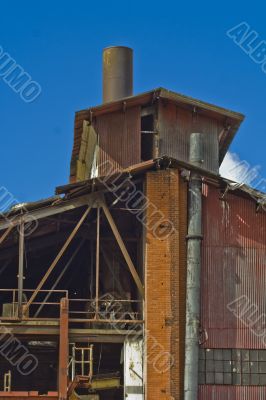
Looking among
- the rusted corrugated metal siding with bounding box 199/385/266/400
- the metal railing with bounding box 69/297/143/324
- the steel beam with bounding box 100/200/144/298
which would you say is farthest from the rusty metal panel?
the rusted corrugated metal siding with bounding box 199/385/266/400

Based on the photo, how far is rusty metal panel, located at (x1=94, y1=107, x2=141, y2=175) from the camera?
25297mm

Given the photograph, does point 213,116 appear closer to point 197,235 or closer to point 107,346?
point 197,235

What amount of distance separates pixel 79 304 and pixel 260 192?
371 inches

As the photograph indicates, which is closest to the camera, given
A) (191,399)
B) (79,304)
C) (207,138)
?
(191,399)

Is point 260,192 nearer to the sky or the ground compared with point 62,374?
nearer to the sky

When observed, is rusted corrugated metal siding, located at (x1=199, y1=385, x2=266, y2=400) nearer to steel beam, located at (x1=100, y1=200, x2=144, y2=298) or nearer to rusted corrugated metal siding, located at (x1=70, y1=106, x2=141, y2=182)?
steel beam, located at (x1=100, y1=200, x2=144, y2=298)

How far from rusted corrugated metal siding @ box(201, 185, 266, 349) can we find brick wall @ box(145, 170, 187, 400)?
0.81 meters

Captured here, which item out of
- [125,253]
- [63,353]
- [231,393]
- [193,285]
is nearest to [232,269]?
[193,285]

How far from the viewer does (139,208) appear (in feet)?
73.7

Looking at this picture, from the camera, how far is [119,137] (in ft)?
83.7

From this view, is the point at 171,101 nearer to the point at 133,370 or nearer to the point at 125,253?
the point at 125,253

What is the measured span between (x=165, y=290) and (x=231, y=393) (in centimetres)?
337

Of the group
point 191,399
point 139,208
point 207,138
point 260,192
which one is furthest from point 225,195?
point 191,399

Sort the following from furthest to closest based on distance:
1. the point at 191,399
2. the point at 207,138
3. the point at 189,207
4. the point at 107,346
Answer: the point at 207,138 → the point at 107,346 → the point at 189,207 → the point at 191,399
